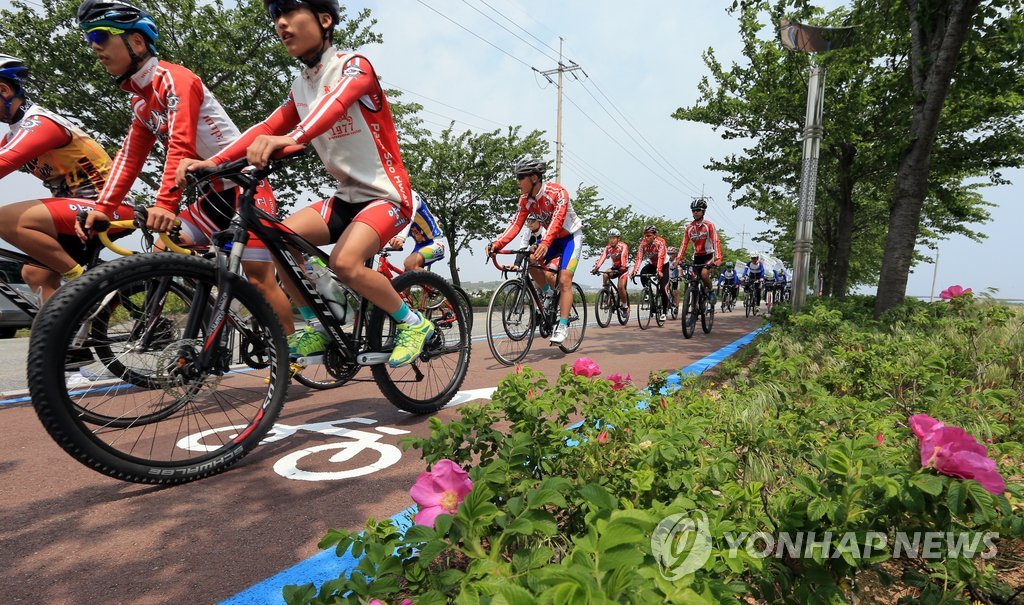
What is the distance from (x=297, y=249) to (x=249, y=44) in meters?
15.4

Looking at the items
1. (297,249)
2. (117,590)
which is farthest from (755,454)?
(297,249)

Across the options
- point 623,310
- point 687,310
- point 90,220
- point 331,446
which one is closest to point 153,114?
point 90,220

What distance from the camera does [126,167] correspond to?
3115mm

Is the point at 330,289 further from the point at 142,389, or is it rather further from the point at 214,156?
the point at 142,389

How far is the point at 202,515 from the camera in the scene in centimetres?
193

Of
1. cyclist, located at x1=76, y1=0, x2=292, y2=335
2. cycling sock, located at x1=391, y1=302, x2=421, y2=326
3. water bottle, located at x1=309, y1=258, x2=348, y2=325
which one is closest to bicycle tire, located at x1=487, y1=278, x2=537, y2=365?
cycling sock, located at x1=391, y1=302, x2=421, y2=326

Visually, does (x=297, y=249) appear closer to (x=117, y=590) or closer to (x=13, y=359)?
(x=117, y=590)

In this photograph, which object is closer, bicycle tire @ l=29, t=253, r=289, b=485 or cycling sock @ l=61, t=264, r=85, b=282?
bicycle tire @ l=29, t=253, r=289, b=485

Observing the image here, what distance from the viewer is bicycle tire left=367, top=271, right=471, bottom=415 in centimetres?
318

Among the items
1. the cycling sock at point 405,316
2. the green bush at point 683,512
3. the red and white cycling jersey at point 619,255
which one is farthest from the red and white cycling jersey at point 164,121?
the red and white cycling jersey at point 619,255

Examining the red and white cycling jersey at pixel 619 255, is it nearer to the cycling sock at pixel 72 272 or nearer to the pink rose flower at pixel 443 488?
the cycling sock at pixel 72 272

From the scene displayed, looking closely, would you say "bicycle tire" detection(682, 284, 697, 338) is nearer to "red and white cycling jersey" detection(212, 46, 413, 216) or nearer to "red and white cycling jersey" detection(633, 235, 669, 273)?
"red and white cycling jersey" detection(633, 235, 669, 273)

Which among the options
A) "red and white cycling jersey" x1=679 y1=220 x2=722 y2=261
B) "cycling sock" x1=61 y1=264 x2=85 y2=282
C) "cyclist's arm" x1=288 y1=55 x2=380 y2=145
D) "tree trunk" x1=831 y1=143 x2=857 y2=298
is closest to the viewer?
"cyclist's arm" x1=288 y1=55 x2=380 y2=145

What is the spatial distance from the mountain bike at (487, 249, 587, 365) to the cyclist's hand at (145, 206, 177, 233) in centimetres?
339
